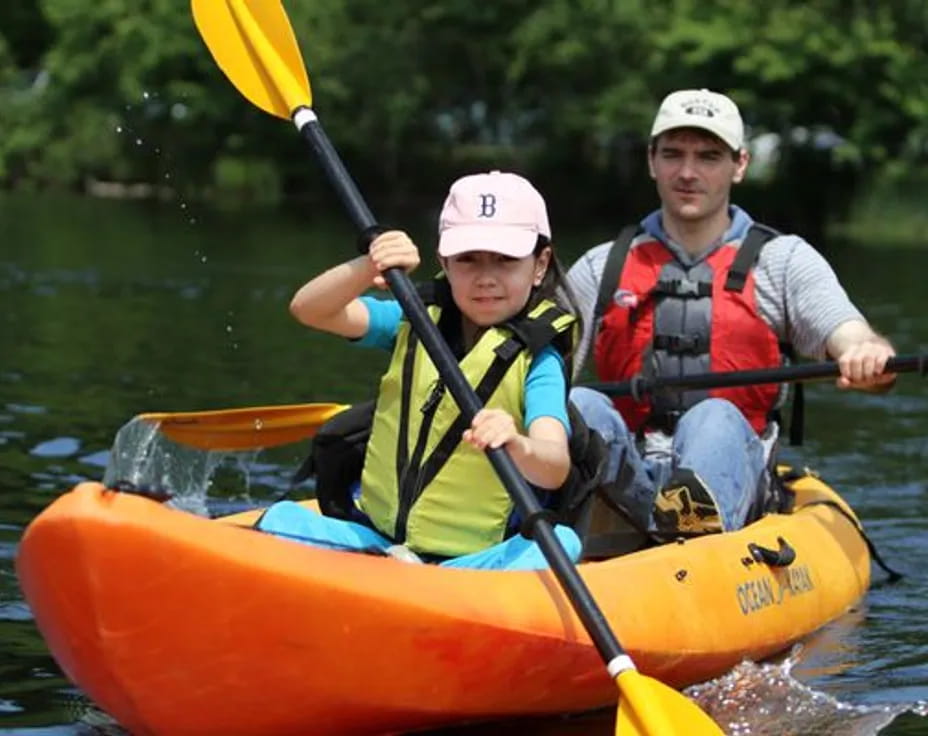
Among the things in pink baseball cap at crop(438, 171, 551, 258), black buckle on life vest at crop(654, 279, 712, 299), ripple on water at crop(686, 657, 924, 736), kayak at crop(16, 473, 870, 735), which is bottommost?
ripple on water at crop(686, 657, 924, 736)

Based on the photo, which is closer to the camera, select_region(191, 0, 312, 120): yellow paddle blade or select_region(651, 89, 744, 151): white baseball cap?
select_region(191, 0, 312, 120): yellow paddle blade

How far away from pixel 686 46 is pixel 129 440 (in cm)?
2719

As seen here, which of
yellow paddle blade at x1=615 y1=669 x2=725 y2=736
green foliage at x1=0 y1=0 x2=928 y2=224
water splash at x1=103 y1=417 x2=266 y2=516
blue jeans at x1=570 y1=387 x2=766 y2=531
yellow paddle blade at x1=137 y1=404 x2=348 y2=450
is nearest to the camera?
water splash at x1=103 y1=417 x2=266 y2=516

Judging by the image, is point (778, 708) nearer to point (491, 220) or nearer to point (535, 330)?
point (535, 330)

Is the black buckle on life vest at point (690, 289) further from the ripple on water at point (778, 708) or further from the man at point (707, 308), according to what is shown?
the ripple on water at point (778, 708)

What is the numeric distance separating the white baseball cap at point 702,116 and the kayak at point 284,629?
1.61 meters

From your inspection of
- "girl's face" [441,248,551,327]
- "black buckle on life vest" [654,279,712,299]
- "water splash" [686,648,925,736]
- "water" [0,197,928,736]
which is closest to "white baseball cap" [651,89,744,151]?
"black buckle on life vest" [654,279,712,299]

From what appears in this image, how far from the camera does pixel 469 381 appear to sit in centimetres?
459

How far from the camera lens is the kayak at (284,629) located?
3.83m

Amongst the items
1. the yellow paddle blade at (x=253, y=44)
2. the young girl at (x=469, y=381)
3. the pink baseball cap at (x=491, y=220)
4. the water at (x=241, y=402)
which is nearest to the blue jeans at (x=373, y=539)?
the young girl at (x=469, y=381)

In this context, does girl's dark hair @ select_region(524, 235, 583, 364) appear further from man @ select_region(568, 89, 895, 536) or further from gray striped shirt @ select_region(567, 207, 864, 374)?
gray striped shirt @ select_region(567, 207, 864, 374)

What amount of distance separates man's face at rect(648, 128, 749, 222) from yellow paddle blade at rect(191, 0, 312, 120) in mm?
1078

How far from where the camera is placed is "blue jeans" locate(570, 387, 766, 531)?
541cm

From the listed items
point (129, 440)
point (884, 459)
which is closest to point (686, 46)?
point (884, 459)
